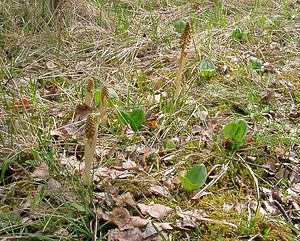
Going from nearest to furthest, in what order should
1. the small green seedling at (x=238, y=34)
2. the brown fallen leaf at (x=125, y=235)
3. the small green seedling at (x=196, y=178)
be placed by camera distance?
the brown fallen leaf at (x=125, y=235), the small green seedling at (x=196, y=178), the small green seedling at (x=238, y=34)

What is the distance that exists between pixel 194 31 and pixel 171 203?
2.15m

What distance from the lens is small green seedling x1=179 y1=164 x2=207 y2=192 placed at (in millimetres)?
1962

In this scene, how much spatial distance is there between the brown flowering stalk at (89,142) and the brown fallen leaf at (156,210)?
0.25 metres

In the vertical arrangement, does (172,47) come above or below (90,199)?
below

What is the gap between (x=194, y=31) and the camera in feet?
12.3

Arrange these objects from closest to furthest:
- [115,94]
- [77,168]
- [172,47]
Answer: [77,168] < [115,94] < [172,47]

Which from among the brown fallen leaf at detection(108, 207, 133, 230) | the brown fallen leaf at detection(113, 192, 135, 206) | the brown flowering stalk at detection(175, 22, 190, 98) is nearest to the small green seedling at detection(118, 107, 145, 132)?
the brown flowering stalk at detection(175, 22, 190, 98)

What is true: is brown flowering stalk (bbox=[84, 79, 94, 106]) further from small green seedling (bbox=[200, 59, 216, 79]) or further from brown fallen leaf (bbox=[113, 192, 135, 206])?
small green seedling (bbox=[200, 59, 216, 79])

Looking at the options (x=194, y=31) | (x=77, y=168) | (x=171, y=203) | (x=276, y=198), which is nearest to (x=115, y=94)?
(x=77, y=168)

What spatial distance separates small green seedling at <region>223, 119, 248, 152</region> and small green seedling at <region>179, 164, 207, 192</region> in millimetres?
355

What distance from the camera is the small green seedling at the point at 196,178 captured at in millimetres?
1962

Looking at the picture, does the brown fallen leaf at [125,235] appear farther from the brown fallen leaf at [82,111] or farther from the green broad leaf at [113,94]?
the green broad leaf at [113,94]

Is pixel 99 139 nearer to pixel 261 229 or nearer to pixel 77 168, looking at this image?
pixel 77 168

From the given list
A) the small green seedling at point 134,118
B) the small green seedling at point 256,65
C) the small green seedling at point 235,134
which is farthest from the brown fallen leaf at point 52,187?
the small green seedling at point 256,65
